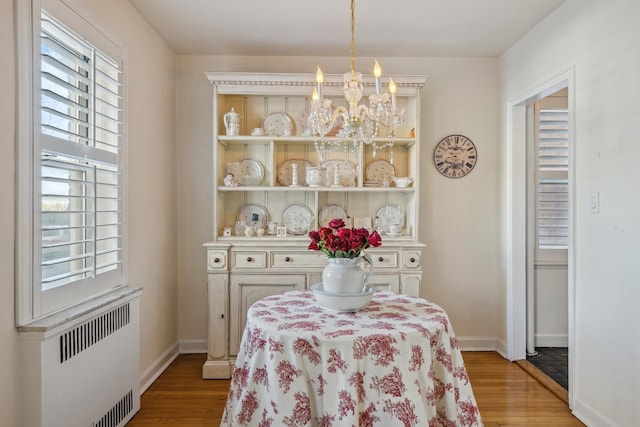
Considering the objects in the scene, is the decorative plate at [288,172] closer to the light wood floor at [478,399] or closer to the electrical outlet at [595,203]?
the light wood floor at [478,399]

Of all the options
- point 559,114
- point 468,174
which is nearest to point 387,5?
point 468,174

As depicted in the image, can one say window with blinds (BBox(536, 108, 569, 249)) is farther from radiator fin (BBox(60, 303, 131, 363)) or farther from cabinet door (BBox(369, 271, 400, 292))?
radiator fin (BBox(60, 303, 131, 363))

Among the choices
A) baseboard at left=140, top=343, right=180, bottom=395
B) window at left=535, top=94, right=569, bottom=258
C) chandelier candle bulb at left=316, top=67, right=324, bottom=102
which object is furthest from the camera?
window at left=535, top=94, right=569, bottom=258

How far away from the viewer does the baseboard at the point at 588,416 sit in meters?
2.19

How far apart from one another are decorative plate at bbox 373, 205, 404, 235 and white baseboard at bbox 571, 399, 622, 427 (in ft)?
5.79

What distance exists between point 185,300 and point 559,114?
3672 millimetres

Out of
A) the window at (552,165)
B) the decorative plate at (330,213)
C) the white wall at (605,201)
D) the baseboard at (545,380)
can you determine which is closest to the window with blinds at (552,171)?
the window at (552,165)

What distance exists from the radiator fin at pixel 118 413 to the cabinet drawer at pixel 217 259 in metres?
0.99

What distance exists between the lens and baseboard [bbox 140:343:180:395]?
9.16ft

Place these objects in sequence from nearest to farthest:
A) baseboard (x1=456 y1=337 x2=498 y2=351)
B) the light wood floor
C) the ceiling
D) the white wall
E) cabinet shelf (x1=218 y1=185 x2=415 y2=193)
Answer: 1. the white wall
2. the light wood floor
3. the ceiling
4. cabinet shelf (x1=218 y1=185 x2=415 y2=193)
5. baseboard (x1=456 y1=337 x2=498 y2=351)

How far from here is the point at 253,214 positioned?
3.49 meters

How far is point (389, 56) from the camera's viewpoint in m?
3.52

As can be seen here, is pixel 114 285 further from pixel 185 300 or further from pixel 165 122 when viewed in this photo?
pixel 165 122

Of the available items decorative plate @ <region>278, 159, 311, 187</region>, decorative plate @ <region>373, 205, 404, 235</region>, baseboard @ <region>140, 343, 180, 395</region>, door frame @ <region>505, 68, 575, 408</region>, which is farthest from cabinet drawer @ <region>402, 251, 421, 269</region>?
baseboard @ <region>140, 343, 180, 395</region>
